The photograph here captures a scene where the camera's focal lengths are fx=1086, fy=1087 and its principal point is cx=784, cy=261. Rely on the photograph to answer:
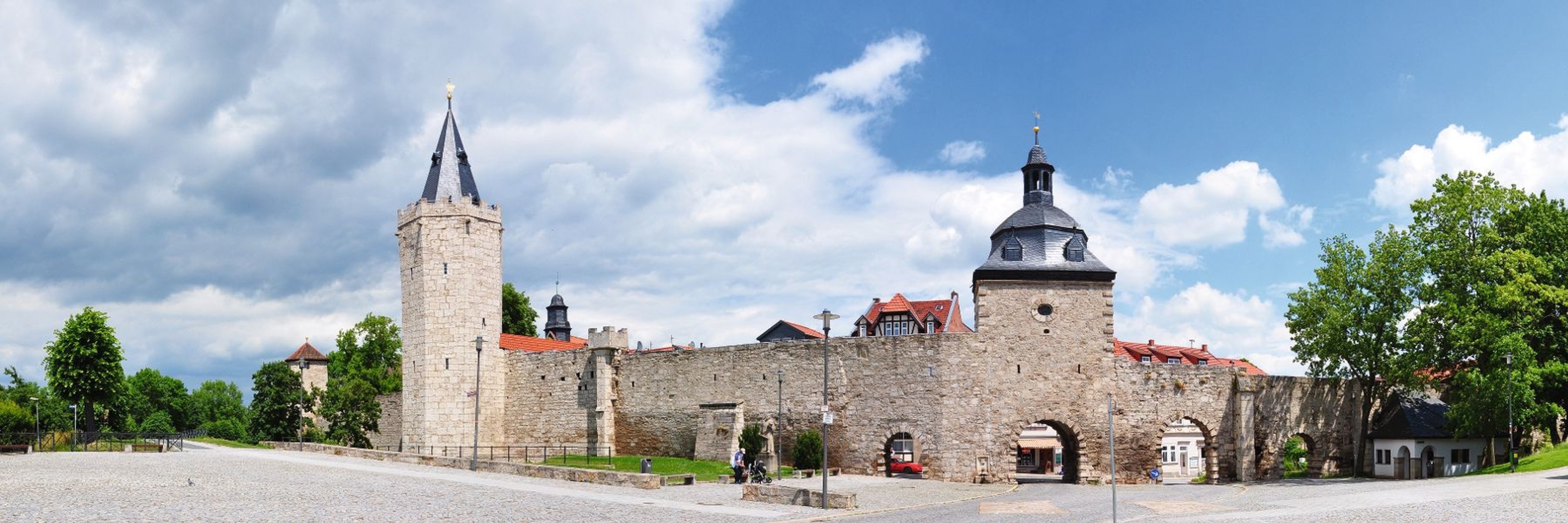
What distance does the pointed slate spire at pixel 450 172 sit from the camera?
47250mm

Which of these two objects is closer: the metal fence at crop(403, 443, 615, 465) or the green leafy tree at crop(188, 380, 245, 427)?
the metal fence at crop(403, 443, 615, 465)

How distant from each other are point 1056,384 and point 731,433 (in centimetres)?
1191

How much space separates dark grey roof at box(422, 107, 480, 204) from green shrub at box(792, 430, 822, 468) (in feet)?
61.6

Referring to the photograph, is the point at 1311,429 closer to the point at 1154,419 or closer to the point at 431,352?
the point at 1154,419

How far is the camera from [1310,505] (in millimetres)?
24891

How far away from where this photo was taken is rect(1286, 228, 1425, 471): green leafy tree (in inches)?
1491

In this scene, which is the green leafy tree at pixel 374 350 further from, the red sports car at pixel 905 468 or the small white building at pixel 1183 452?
the small white building at pixel 1183 452

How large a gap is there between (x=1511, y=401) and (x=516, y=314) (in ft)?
182

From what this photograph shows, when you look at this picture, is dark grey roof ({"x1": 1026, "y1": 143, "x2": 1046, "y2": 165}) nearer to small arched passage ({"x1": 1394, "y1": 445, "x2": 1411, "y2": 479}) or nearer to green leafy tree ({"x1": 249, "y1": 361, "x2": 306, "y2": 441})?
small arched passage ({"x1": 1394, "y1": 445, "x2": 1411, "y2": 479})

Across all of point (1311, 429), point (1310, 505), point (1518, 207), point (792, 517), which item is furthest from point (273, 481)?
point (1518, 207)

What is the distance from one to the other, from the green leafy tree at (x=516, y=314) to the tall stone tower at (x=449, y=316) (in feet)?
76.7

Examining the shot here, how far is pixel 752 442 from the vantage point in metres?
39.9

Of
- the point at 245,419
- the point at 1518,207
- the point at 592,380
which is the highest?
the point at 1518,207

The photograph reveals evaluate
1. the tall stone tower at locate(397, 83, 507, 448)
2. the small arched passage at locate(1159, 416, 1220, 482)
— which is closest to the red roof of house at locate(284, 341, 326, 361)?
the tall stone tower at locate(397, 83, 507, 448)
